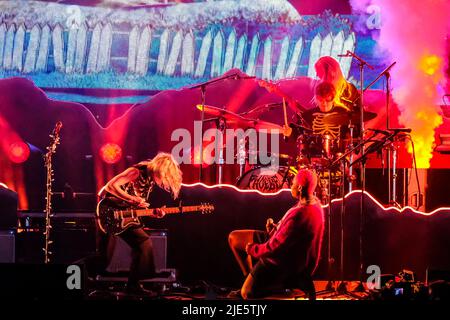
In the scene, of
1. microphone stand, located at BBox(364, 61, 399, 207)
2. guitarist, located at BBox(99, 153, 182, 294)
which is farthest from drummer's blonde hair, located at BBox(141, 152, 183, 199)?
microphone stand, located at BBox(364, 61, 399, 207)

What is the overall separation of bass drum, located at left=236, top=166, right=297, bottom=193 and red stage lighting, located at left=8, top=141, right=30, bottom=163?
2186mm

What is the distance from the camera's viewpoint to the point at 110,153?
6.35m

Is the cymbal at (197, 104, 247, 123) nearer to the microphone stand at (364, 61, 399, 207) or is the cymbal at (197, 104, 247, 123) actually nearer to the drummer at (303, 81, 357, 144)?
the drummer at (303, 81, 357, 144)

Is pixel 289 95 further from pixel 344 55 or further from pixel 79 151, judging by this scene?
pixel 79 151

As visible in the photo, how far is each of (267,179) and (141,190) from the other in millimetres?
1253

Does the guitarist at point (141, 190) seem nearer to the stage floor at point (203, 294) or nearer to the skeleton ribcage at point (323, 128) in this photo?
the stage floor at point (203, 294)

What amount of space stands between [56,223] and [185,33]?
2.33 meters

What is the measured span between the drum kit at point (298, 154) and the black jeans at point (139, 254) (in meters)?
0.98

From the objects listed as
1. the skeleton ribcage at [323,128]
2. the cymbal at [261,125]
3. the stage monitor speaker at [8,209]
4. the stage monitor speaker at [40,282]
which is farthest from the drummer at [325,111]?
the stage monitor speaker at [8,209]

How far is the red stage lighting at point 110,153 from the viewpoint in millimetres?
6328

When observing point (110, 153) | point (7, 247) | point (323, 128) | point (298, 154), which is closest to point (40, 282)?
point (7, 247)

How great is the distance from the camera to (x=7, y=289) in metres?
5.50

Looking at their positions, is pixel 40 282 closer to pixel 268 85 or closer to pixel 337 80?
pixel 268 85

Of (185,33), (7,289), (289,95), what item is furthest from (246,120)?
(7,289)
